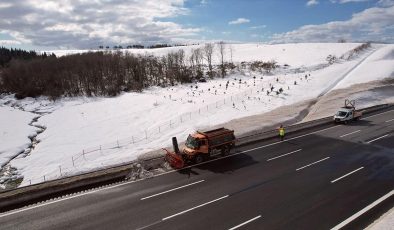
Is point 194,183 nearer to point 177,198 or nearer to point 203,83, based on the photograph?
point 177,198

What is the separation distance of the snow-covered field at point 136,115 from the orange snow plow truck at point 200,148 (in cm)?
632

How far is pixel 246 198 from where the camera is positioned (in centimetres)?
1848

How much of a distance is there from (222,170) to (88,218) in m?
9.55

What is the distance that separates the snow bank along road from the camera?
52.9 feet

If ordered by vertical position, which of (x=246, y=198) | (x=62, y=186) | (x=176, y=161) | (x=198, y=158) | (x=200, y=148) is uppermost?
(x=200, y=148)

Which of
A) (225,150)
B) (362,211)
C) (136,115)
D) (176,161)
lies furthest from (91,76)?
(362,211)

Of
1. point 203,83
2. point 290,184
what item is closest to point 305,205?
point 290,184

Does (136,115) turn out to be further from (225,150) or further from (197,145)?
(197,145)

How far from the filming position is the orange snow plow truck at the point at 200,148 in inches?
936

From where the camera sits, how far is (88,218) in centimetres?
1673

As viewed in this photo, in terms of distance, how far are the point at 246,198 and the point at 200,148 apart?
6.73 meters

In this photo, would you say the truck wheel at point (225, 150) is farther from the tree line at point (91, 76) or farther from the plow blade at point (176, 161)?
the tree line at point (91, 76)

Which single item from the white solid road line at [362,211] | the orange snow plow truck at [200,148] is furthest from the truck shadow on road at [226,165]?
the white solid road line at [362,211]

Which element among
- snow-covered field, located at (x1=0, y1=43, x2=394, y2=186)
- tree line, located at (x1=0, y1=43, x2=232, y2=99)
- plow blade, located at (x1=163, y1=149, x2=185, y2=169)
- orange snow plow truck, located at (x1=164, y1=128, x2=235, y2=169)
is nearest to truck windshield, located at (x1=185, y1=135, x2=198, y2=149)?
orange snow plow truck, located at (x1=164, y1=128, x2=235, y2=169)
